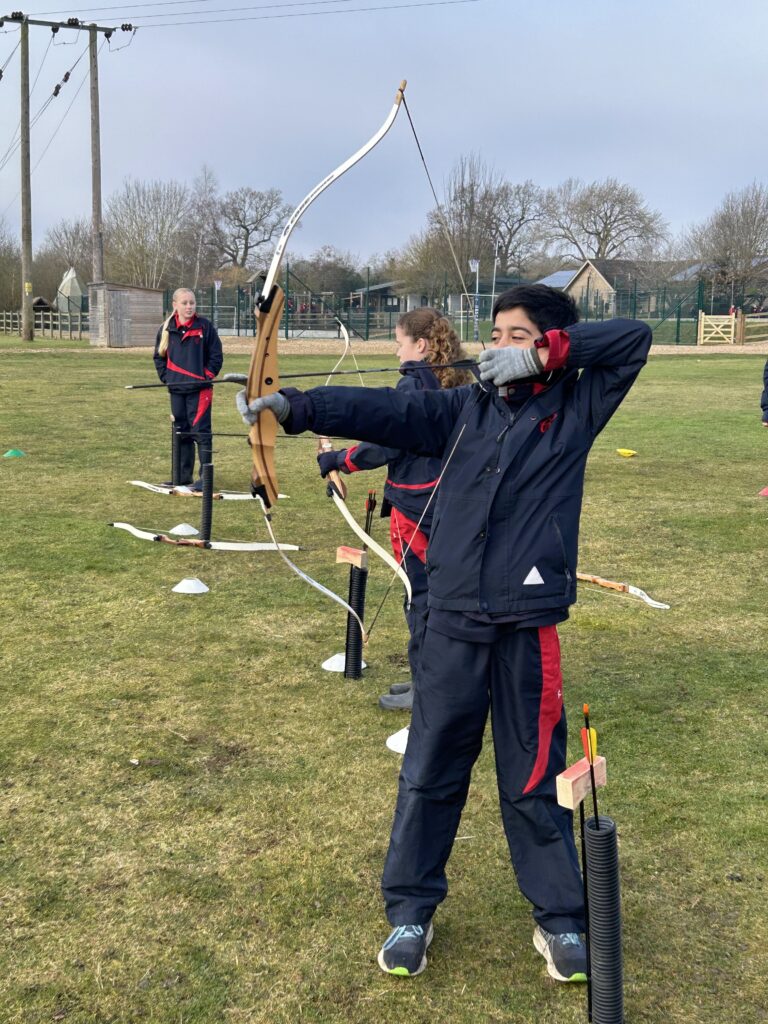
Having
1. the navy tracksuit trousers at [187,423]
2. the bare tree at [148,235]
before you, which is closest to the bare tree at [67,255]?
the bare tree at [148,235]

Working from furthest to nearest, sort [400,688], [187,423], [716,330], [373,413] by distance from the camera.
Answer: [716,330] < [187,423] < [400,688] < [373,413]

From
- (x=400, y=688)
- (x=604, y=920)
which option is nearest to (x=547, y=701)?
(x=604, y=920)

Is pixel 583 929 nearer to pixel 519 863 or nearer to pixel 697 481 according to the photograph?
pixel 519 863

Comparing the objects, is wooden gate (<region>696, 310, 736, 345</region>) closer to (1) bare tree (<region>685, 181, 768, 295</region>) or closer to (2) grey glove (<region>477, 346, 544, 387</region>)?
(1) bare tree (<region>685, 181, 768, 295</region>)

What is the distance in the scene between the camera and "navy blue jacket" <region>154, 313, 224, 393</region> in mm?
9781

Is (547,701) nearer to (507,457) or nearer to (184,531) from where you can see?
(507,457)

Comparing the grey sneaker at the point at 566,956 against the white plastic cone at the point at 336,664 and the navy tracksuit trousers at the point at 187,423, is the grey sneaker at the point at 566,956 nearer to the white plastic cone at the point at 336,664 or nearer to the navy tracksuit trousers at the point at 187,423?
the white plastic cone at the point at 336,664

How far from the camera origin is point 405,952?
9.37 ft

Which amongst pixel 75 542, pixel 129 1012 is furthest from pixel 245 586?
pixel 129 1012

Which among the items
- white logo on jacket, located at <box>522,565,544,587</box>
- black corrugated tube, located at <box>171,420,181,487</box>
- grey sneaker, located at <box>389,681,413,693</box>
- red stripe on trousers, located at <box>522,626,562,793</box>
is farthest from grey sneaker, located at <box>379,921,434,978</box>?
black corrugated tube, located at <box>171,420,181,487</box>

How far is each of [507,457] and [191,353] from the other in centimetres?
758

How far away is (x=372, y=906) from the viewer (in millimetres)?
3189

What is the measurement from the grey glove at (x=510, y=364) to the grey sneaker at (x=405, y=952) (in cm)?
159

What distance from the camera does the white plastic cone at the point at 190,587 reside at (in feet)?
21.2
